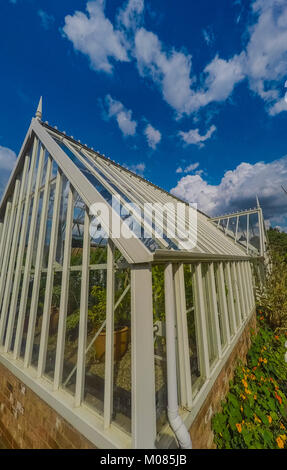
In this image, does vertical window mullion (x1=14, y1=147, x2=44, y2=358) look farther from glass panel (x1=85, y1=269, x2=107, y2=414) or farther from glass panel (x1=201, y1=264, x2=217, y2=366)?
glass panel (x1=201, y1=264, x2=217, y2=366)

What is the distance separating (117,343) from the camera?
187 cm

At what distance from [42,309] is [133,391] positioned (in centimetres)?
195

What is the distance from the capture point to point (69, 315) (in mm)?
2225

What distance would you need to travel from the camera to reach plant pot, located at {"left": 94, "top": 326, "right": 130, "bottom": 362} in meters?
1.74

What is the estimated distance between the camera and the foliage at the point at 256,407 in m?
2.20

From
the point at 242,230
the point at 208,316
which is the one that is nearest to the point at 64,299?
the point at 208,316

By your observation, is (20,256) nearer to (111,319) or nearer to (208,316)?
(111,319)

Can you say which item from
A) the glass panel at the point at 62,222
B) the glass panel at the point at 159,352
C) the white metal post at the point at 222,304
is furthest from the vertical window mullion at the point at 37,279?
the white metal post at the point at 222,304

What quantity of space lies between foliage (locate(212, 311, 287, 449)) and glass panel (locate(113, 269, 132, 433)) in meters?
1.37

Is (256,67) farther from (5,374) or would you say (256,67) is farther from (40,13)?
(5,374)

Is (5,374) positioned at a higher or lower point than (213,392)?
lower

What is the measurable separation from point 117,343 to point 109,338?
215 millimetres

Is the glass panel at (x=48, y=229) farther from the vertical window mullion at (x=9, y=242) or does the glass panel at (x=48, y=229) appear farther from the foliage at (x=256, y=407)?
the foliage at (x=256, y=407)
